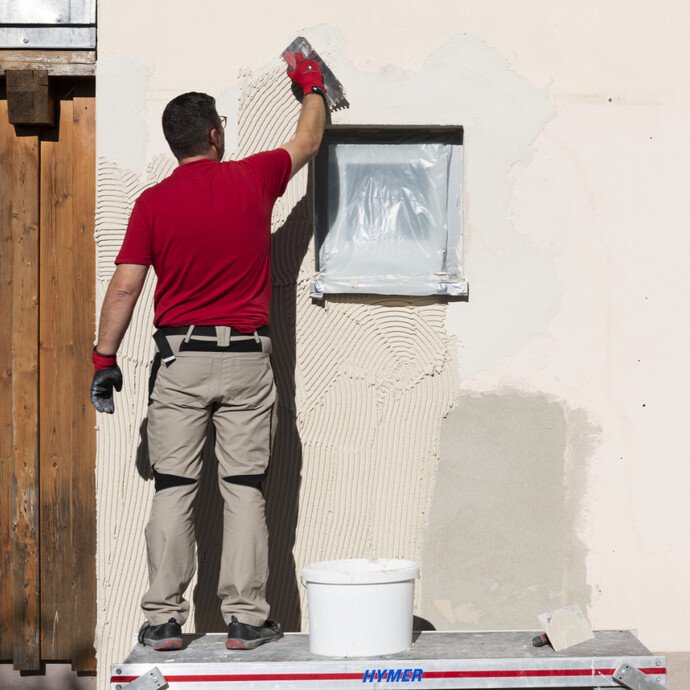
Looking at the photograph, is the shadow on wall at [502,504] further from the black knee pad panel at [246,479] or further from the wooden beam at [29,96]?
the wooden beam at [29,96]

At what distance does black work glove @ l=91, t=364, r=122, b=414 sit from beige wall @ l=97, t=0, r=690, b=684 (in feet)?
1.65

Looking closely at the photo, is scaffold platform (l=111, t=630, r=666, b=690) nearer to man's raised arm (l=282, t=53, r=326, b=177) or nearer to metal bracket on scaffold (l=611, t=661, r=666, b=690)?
metal bracket on scaffold (l=611, t=661, r=666, b=690)

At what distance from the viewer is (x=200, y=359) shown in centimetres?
349

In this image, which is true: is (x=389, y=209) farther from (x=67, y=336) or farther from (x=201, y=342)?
(x=67, y=336)

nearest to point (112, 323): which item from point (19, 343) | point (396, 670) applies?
point (19, 343)

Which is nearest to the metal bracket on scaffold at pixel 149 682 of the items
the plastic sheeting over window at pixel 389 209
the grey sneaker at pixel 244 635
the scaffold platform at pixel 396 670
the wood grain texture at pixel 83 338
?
the scaffold platform at pixel 396 670

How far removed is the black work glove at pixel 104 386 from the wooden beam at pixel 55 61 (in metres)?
1.27

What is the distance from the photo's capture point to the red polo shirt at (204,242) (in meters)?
3.52

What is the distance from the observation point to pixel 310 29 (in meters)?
4.07

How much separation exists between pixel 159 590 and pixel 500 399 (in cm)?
150

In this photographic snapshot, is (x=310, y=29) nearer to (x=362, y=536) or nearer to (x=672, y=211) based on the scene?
(x=672, y=211)

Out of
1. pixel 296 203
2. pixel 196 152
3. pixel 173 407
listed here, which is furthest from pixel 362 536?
pixel 196 152

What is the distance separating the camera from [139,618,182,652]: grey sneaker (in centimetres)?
338

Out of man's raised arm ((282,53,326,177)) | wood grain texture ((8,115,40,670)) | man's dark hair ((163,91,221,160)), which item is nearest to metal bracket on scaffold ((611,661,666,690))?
man's raised arm ((282,53,326,177))
